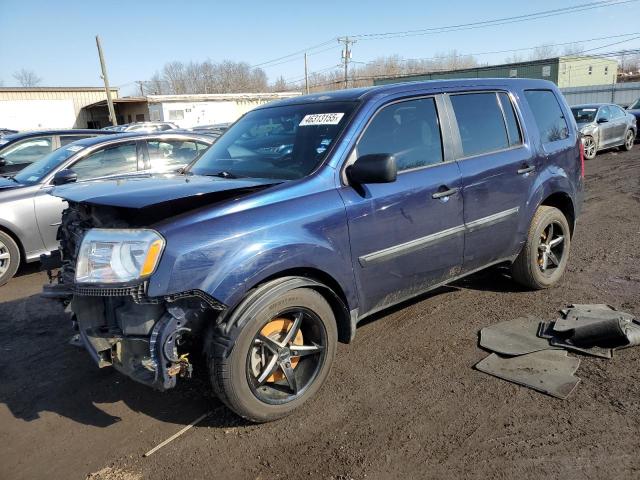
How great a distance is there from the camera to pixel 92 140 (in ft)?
22.0

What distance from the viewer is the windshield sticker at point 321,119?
11.2 feet

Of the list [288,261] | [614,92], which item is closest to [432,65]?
[614,92]

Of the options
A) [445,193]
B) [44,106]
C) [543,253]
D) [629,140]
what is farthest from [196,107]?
[445,193]

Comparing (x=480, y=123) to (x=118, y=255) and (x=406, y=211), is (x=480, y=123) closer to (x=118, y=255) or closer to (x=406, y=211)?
(x=406, y=211)

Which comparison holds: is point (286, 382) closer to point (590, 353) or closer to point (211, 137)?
point (590, 353)

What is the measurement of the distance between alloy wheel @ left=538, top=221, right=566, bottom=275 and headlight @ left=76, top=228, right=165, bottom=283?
3657 mm

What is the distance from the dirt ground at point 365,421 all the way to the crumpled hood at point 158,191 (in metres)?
1.39

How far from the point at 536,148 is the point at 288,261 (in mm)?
2829

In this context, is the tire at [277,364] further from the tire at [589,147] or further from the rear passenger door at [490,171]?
the tire at [589,147]

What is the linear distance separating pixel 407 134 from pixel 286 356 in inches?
70.9

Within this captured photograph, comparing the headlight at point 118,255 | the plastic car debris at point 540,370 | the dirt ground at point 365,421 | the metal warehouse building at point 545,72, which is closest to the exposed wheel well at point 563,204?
the dirt ground at point 365,421

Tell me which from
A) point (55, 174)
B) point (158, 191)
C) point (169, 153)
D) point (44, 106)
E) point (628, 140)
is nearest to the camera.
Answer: point (158, 191)

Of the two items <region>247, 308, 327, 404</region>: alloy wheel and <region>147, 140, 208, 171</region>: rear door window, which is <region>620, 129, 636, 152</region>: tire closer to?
<region>147, 140, 208, 171</region>: rear door window

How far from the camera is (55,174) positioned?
6.23m
